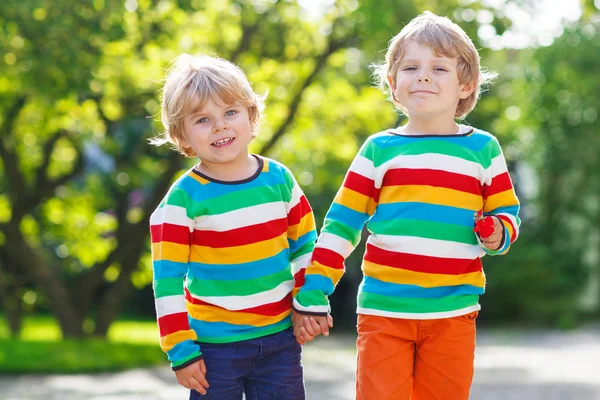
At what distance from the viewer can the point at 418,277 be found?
2.56 m

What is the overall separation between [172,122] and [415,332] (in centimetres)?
92

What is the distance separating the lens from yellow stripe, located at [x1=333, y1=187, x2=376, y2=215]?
2.61 meters

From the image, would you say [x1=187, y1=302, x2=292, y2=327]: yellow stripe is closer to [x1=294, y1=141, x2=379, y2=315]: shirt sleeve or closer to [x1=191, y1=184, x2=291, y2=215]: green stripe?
[x1=294, y1=141, x2=379, y2=315]: shirt sleeve

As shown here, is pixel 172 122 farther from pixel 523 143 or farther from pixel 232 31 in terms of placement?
pixel 523 143

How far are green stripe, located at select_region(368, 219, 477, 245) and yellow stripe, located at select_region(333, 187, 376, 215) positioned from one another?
10cm

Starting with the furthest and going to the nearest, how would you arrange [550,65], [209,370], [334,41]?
[550,65] < [334,41] < [209,370]

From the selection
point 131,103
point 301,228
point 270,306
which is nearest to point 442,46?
point 301,228

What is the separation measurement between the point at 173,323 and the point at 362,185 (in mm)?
664

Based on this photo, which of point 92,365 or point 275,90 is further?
point 275,90

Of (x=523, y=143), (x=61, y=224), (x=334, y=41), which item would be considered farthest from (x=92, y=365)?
(x=523, y=143)

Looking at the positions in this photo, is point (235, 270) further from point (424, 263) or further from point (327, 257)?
point (424, 263)

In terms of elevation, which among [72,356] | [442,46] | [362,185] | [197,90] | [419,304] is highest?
[442,46]

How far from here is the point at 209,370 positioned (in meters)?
2.55

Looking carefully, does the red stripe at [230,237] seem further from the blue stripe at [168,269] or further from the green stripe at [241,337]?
the green stripe at [241,337]
